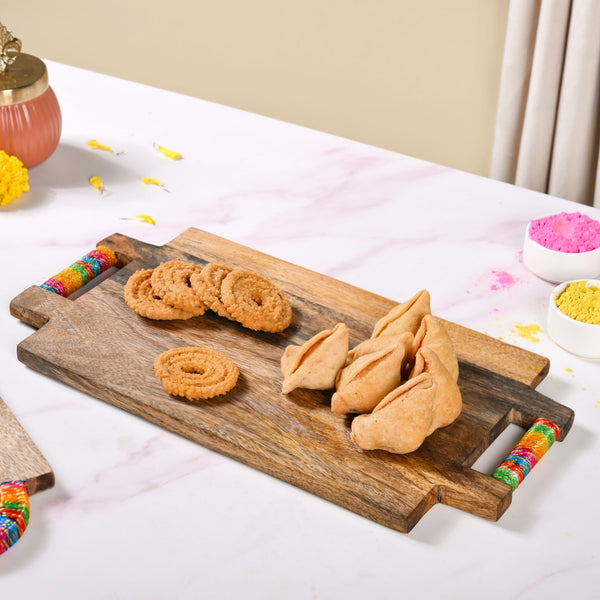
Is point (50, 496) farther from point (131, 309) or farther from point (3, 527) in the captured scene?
point (131, 309)

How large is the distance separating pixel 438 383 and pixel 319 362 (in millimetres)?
168

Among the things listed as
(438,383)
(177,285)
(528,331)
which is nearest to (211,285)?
(177,285)

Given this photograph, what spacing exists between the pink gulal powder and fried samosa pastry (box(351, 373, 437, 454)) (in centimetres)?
54

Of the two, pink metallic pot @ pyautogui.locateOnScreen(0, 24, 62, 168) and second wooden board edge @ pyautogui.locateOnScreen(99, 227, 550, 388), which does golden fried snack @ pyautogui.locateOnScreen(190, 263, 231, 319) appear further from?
pink metallic pot @ pyautogui.locateOnScreen(0, 24, 62, 168)

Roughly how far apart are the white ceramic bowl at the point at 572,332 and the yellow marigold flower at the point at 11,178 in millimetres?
1017

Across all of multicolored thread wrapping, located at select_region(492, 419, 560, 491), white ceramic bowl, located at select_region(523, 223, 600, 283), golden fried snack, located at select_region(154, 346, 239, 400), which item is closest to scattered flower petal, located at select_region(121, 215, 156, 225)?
golden fried snack, located at select_region(154, 346, 239, 400)

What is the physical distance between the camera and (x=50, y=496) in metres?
1.10

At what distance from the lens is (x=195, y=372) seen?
49.6 inches

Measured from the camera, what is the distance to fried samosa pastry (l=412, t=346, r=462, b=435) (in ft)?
3.72

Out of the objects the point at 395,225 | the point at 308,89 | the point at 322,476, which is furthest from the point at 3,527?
the point at 308,89

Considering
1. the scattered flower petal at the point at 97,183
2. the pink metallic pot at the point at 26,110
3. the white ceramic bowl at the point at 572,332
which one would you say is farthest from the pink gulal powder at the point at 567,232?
the pink metallic pot at the point at 26,110

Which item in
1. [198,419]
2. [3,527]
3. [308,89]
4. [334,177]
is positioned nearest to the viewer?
[3,527]

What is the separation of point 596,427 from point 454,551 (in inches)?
13.4

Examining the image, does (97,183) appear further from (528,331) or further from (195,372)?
(528,331)
